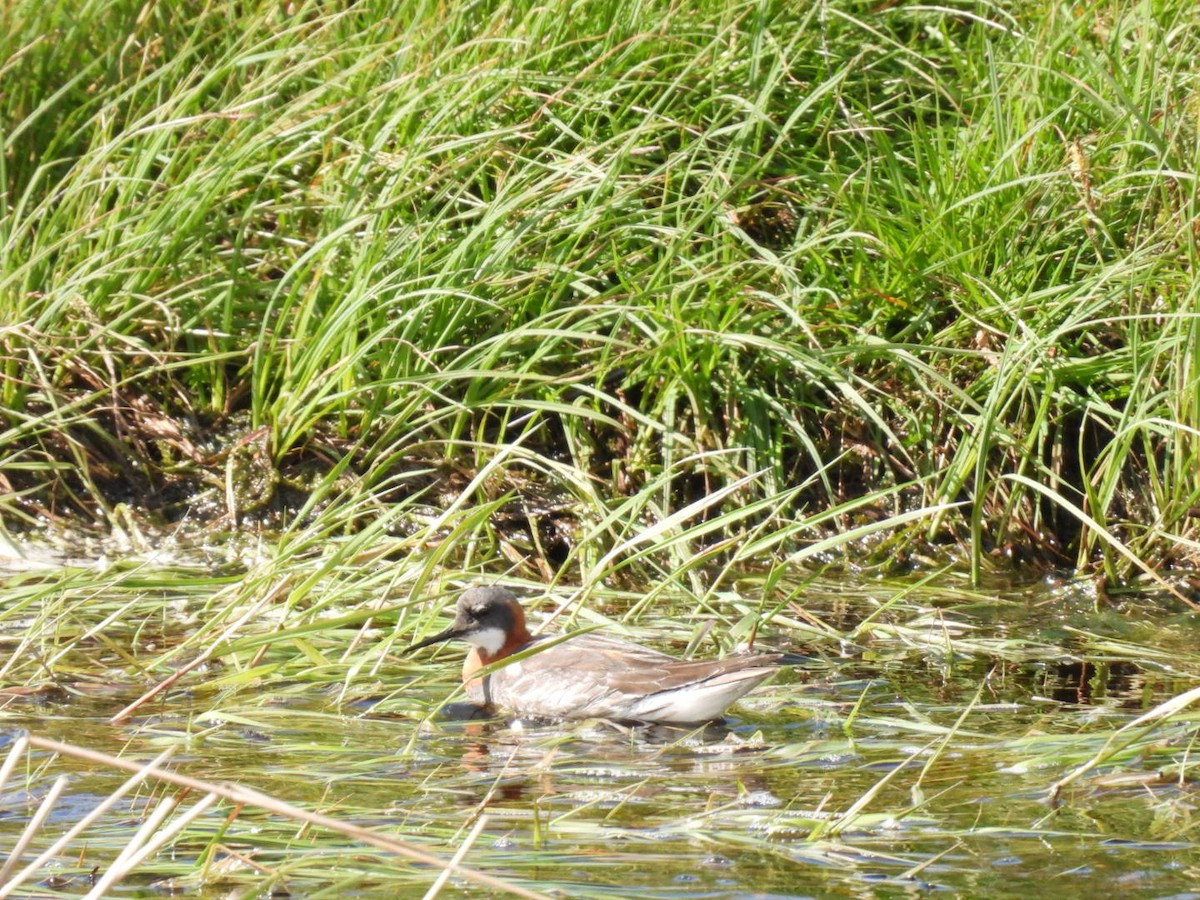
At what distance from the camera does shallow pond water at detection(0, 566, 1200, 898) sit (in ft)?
11.3

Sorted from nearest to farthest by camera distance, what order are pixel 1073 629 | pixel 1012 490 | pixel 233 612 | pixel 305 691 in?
1. pixel 305 691
2. pixel 233 612
3. pixel 1073 629
4. pixel 1012 490

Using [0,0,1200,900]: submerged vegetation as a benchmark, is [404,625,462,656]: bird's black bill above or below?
below

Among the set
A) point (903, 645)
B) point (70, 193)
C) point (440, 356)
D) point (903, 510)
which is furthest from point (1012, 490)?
point (70, 193)

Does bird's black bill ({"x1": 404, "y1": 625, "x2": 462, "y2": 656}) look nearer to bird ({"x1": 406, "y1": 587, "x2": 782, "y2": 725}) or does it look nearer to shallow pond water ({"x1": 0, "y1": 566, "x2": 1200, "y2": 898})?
bird ({"x1": 406, "y1": 587, "x2": 782, "y2": 725})

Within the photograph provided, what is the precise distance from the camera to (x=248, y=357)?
22.8 ft

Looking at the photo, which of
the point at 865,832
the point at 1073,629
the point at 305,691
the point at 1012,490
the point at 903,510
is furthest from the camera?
the point at 903,510

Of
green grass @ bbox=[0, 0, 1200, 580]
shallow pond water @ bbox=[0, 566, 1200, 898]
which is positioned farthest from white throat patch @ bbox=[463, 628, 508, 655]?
green grass @ bbox=[0, 0, 1200, 580]

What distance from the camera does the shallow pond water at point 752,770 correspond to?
344 centimetres

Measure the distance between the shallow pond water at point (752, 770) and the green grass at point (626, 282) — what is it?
900mm

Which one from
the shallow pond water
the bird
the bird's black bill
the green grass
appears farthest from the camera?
the green grass

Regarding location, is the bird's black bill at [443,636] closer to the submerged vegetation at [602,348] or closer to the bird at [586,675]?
the bird at [586,675]

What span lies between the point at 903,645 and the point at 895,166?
2.41 metres

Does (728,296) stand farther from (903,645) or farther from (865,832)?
(865,832)

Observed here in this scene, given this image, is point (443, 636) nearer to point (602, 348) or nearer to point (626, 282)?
point (602, 348)
